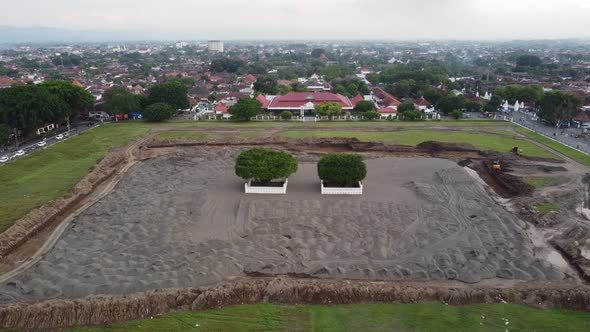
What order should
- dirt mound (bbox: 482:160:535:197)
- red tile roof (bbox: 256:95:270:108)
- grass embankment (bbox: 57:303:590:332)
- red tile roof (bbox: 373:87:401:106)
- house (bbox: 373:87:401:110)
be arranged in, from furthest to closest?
red tile roof (bbox: 373:87:401:106), house (bbox: 373:87:401:110), red tile roof (bbox: 256:95:270:108), dirt mound (bbox: 482:160:535:197), grass embankment (bbox: 57:303:590:332)

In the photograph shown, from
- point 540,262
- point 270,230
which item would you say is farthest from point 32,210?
point 540,262

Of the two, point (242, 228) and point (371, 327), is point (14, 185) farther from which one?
point (371, 327)

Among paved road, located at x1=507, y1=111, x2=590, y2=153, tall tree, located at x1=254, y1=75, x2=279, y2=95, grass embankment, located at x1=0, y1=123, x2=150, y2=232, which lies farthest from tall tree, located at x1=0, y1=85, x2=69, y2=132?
paved road, located at x1=507, y1=111, x2=590, y2=153

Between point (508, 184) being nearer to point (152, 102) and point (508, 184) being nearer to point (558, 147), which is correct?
point (558, 147)

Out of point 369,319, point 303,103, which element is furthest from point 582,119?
point 369,319

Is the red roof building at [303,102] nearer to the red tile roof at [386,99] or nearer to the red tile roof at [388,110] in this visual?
the red tile roof at [388,110]

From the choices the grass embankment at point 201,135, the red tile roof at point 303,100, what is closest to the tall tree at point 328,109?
the red tile roof at point 303,100

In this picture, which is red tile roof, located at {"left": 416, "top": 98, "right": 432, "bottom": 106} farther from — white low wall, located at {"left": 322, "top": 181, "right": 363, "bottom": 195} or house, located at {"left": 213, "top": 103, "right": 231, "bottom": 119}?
white low wall, located at {"left": 322, "top": 181, "right": 363, "bottom": 195}
